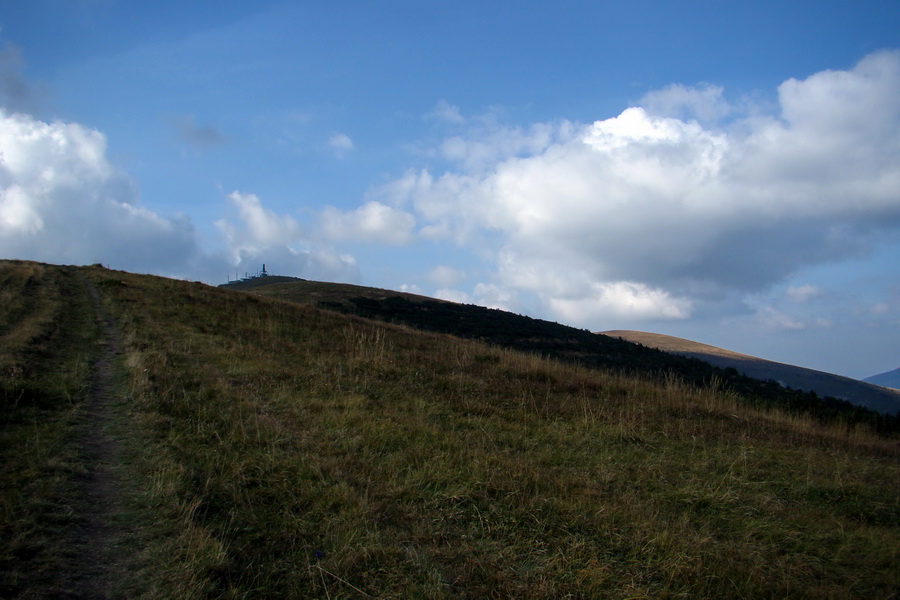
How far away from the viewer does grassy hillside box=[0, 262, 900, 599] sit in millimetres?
3297

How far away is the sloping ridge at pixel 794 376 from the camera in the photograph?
4594 cm

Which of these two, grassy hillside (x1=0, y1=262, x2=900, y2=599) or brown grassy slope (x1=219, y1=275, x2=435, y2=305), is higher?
brown grassy slope (x1=219, y1=275, x2=435, y2=305)

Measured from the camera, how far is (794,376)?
55.0m

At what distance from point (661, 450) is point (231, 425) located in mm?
5422

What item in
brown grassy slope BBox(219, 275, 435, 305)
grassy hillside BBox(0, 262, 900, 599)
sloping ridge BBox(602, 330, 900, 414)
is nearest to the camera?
grassy hillside BBox(0, 262, 900, 599)

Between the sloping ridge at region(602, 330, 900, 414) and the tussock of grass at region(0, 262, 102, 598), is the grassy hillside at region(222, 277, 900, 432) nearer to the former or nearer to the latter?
the sloping ridge at region(602, 330, 900, 414)

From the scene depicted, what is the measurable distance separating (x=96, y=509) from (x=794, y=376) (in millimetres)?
65459

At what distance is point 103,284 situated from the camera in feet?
78.3

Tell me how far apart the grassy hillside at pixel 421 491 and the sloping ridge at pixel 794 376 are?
40.5m

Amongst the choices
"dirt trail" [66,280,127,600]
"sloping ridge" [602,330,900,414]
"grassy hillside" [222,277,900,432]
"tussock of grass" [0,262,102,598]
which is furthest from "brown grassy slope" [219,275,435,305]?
"dirt trail" [66,280,127,600]

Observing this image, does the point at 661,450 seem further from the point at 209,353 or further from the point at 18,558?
the point at 209,353

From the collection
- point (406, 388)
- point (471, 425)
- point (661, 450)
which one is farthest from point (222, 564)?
point (406, 388)

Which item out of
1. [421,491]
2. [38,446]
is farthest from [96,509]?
[421,491]

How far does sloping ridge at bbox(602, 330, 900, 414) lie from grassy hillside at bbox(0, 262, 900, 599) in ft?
133
